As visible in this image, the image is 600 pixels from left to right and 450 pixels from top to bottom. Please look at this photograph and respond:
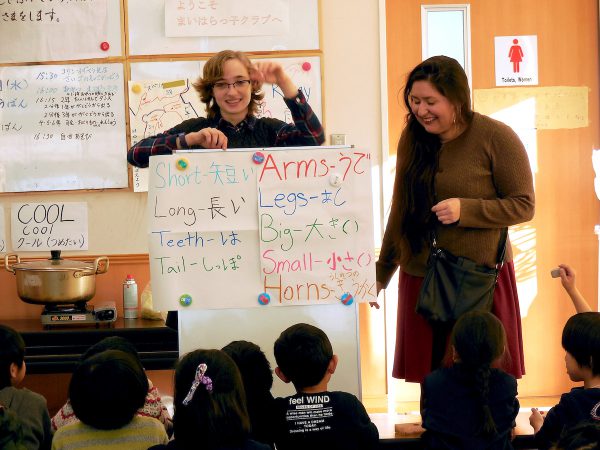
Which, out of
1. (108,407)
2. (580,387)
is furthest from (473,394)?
(108,407)

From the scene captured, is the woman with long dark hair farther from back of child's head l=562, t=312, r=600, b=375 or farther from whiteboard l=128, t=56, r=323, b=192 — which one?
whiteboard l=128, t=56, r=323, b=192

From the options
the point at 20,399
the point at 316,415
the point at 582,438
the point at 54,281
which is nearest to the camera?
the point at 582,438

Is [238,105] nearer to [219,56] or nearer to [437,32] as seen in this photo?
[219,56]

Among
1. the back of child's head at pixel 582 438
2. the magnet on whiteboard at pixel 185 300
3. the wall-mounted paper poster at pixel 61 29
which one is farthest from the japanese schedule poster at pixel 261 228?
the wall-mounted paper poster at pixel 61 29

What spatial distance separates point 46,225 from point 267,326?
1750 millimetres

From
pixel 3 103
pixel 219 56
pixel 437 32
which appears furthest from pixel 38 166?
pixel 437 32

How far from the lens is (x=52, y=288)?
11.2 ft

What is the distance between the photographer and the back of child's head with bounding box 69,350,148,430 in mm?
1880

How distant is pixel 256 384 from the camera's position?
7.33 feet

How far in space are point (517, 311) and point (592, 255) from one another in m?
1.62

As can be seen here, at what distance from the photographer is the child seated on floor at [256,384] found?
85.0 inches

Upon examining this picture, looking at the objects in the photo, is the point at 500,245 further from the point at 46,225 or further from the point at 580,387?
the point at 46,225

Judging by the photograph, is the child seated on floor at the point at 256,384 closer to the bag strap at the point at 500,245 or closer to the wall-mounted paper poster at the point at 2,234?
the bag strap at the point at 500,245

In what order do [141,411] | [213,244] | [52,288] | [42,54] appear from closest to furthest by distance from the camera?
[141,411] → [213,244] → [52,288] → [42,54]
